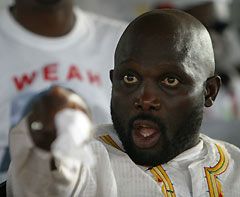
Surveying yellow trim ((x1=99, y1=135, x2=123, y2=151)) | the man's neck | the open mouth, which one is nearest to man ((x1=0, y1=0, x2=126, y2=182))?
the man's neck

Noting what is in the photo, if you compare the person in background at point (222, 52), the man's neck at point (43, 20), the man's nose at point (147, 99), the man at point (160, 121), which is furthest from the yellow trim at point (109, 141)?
the person in background at point (222, 52)

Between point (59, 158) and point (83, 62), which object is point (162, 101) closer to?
point (59, 158)

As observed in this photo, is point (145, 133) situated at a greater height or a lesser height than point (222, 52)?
greater

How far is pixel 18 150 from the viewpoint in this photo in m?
0.77

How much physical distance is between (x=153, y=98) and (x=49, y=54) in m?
0.75

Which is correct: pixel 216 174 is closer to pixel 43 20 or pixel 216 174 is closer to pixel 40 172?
pixel 40 172

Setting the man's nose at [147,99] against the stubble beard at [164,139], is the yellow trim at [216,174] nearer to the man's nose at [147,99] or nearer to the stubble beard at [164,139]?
the stubble beard at [164,139]

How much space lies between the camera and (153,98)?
1034 mm

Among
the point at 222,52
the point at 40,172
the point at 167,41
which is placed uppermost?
the point at 167,41

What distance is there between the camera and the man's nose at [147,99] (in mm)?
1021

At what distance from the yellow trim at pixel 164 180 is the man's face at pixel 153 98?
16 millimetres

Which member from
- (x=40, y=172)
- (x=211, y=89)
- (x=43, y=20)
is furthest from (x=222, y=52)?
(x=40, y=172)

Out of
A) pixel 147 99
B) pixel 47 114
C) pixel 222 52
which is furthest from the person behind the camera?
pixel 222 52

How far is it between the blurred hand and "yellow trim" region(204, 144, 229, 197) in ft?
1.47
